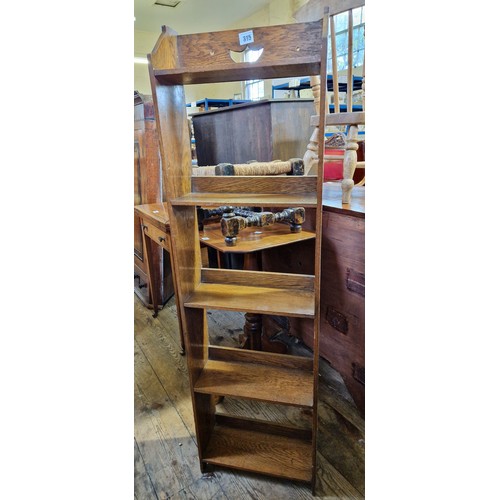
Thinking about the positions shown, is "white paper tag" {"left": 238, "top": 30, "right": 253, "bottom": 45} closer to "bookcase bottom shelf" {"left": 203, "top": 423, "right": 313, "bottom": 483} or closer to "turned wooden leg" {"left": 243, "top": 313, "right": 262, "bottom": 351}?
"turned wooden leg" {"left": 243, "top": 313, "right": 262, "bottom": 351}

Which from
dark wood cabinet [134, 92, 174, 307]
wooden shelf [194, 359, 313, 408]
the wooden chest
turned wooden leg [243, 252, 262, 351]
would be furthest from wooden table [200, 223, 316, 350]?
dark wood cabinet [134, 92, 174, 307]

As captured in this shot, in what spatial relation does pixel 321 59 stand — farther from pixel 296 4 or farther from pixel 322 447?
pixel 296 4

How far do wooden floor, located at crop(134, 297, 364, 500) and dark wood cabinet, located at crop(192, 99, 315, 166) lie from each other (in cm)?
121

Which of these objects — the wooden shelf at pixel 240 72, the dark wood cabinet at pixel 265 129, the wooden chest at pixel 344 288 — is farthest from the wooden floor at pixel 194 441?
the wooden shelf at pixel 240 72

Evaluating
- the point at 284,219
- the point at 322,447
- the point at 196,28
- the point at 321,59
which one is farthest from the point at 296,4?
the point at 322,447

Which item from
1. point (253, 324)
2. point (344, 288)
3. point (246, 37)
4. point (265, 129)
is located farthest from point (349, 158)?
point (265, 129)

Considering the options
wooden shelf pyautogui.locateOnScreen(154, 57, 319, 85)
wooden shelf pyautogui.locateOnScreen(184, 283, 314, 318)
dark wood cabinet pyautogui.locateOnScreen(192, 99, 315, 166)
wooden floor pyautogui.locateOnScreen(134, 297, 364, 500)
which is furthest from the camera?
dark wood cabinet pyautogui.locateOnScreen(192, 99, 315, 166)

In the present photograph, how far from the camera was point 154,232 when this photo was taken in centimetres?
210

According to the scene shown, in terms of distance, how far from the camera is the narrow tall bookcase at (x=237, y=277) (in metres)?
0.93

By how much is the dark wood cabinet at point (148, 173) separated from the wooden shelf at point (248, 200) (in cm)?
140

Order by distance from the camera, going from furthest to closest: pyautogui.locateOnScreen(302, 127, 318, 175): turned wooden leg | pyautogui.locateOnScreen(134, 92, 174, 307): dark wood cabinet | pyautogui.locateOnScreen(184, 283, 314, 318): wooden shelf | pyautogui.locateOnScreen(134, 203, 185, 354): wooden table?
pyautogui.locateOnScreen(134, 92, 174, 307): dark wood cabinet, pyautogui.locateOnScreen(134, 203, 185, 354): wooden table, pyautogui.locateOnScreen(302, 127, 318, 175): turned wooden leg, pyautogui.locateOnScreen(184, 283, 314, 318): wooden shelf

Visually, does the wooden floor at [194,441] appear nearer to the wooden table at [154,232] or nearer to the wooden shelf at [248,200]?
the wooden table at [154,232]

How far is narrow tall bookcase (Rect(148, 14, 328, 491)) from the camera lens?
93cm

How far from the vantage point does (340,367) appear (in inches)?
60.9
